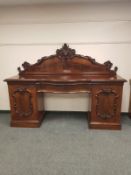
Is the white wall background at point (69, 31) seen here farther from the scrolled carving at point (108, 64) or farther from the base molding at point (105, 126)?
the base molding at point (105, 126)

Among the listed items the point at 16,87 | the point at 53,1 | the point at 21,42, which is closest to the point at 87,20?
the point at 53,1

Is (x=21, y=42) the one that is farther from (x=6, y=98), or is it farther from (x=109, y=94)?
(x=109, y=94)

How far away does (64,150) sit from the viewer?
2.29m

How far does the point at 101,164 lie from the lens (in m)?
1.99

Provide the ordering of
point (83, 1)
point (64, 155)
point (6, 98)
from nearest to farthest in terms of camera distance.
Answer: point (64, 155) < point (83, 1) < point (6, 98)

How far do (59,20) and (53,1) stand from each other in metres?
Answer: 0.34

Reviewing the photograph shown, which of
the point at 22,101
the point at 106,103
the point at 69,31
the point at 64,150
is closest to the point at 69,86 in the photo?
the point at 106,103

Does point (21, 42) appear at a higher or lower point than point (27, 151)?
higher

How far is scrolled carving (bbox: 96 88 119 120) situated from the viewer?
2.75m

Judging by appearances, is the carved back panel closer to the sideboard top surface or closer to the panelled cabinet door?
the sideboard top surface

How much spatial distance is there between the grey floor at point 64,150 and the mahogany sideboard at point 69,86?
214 mm

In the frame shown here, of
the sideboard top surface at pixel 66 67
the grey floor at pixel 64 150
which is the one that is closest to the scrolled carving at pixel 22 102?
the grey floor at pixel 64 150

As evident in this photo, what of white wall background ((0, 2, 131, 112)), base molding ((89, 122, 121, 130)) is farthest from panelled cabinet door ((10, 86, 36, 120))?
base molding ((89, 122, 121, 130))

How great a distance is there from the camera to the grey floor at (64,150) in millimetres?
1920
